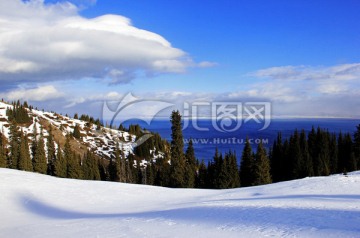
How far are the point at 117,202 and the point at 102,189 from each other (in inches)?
173

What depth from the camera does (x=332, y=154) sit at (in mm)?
71938

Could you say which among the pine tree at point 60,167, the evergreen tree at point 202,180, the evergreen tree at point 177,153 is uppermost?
the evergreen tree at point 177,153

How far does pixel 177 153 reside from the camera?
151ft

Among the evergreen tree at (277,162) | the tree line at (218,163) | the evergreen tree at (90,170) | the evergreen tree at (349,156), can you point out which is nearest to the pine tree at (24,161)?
the tree line at (218,163)

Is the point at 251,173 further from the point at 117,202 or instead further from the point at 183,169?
the point at 117,202

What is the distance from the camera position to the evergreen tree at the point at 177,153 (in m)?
45.4

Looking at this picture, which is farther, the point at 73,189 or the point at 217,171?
the point at 217,171

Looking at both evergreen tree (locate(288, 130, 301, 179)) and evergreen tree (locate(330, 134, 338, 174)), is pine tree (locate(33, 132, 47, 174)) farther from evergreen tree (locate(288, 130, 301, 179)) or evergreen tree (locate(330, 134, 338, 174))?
evergreen tree (locate(330, 134, 338, 174))

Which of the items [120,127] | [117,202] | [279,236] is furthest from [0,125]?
[279,236]

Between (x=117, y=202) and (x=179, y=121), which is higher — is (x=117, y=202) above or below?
below

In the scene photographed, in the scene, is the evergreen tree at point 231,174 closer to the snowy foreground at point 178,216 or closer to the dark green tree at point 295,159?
the dark green tree at point 295,159

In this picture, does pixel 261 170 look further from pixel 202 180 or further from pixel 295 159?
pixel 295 159

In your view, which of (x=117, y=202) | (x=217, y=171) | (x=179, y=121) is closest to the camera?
(x=117, y=202)

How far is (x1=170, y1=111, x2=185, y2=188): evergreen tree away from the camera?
149 ft
